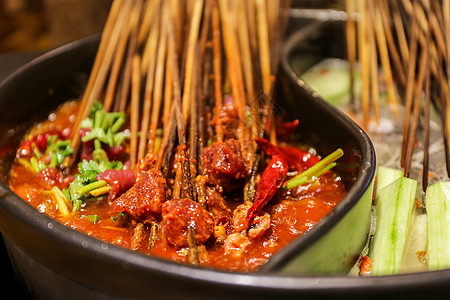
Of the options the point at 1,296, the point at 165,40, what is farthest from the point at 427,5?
the point at 1,296

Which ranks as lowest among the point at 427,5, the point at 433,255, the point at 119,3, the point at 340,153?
the point at 433,255

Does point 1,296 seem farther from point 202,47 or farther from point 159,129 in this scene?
point 202,47

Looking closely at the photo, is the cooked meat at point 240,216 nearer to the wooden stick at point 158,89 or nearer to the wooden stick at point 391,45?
the wooden stick at point 158,89

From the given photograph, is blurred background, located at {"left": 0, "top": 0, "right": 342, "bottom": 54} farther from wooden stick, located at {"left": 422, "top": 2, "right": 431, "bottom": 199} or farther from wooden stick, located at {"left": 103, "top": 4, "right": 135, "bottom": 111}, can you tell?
wooden stick, located at {"left": 422, "top": 2, "right": 431, "bottom": 199}

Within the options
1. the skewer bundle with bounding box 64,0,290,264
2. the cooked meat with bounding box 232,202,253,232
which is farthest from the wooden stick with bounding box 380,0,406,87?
the cooked meat with bounding box 232,202,253,232

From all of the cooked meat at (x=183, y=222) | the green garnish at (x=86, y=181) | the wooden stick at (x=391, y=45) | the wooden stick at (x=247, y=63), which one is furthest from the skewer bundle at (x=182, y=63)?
the wooden stick at (x=391, y=45)
